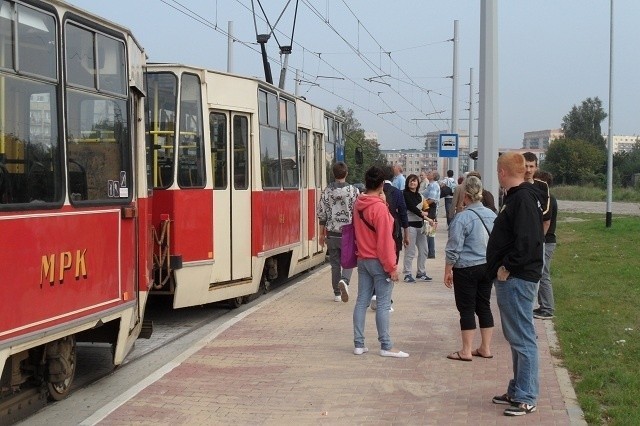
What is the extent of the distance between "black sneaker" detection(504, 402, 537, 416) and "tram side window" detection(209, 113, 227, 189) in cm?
564

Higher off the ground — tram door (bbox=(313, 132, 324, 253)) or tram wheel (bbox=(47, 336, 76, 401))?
tram door (bbox=(313, 132, 324, 253))

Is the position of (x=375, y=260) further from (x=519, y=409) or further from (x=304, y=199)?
(x=304, y=199)

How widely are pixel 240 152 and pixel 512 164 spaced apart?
5.97 m

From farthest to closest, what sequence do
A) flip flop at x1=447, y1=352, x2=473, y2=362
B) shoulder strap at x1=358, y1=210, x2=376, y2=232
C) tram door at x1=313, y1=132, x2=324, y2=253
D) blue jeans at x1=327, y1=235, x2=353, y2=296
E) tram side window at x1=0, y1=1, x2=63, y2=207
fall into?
tram door at x1=313, y1=132, x2=324, y2=253 → blue jeans at x1=327, y1=235, x2=353, y2=296 → shoulder strap at x1=358, y1=210, x2=376, y2=232 → flip flop at x1=447, y1=352, x2=473, y2=362 → tram side window at x1=0, y1=1, x2=63, y2=207

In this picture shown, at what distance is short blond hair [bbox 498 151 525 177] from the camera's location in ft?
22.8

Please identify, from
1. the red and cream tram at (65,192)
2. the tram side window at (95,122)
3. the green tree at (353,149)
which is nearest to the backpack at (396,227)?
the red and cream tram at (65,192)

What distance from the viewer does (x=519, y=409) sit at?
6891 millimetres

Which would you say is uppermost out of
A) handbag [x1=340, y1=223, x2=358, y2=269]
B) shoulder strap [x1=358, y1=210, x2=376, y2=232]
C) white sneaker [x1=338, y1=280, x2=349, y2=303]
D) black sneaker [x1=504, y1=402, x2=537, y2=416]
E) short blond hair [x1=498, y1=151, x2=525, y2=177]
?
short blond hair [x1=498, y1=151, x2=525, y2=177]

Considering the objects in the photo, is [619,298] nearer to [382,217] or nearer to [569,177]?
[382,217]

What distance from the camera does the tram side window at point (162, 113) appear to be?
1102cm

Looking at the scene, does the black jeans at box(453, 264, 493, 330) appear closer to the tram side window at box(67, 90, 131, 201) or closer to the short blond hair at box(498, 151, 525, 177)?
the short blond hair at box(498, 151, 525, 177)

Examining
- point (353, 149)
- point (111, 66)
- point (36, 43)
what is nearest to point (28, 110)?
point (36, 43)

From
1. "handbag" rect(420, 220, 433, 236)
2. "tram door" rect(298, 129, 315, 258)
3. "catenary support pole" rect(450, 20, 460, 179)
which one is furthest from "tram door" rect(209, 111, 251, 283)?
"catenary support pole" rect(450, 20, 460, 179)

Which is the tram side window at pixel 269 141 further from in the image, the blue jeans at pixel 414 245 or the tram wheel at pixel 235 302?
the blue jeans at pixel 414 245
